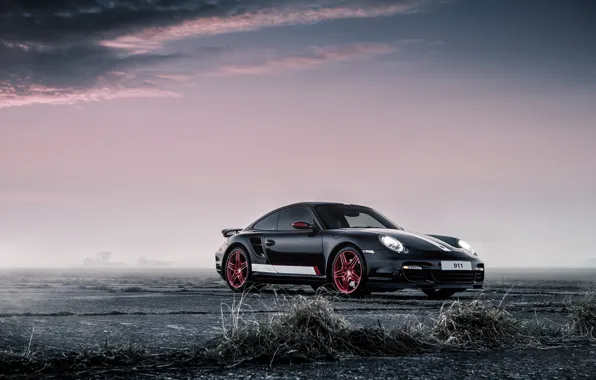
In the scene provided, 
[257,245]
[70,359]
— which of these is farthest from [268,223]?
[70,359]

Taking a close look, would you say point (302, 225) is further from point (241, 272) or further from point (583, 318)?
point (583, 318)

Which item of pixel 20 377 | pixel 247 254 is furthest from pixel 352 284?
pixel 20 377

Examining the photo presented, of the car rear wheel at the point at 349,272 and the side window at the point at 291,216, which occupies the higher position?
the side window at the point at 291,216

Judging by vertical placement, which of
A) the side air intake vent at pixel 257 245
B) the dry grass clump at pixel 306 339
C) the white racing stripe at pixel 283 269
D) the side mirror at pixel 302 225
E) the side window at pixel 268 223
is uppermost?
the side window at pixel 268 223

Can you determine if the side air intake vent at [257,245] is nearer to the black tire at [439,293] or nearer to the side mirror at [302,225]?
the side mirror at [302,225]

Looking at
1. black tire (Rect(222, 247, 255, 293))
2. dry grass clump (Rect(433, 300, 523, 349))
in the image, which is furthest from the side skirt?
dry grass clump (Rect(433, 300, 523, 349))

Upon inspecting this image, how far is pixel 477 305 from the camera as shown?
5090 millimetres

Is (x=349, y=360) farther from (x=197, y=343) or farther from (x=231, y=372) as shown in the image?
(x=197, y=343)

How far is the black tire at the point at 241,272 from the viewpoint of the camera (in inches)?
445

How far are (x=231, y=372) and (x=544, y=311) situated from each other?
5.25m

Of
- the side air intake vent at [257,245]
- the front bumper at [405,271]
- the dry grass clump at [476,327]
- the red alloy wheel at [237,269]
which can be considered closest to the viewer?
the dry grass clump at [476,327]

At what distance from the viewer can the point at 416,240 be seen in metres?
9.80

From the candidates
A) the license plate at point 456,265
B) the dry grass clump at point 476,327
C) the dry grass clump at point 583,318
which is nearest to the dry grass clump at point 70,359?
the dry grass clump at point 476,327

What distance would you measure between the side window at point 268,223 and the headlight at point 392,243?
215 centimetres
